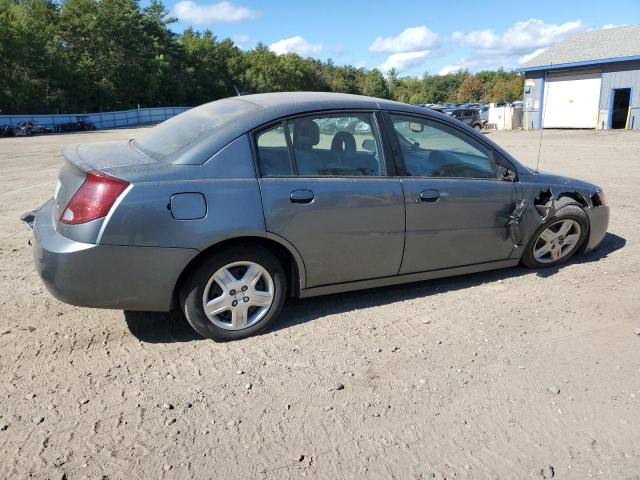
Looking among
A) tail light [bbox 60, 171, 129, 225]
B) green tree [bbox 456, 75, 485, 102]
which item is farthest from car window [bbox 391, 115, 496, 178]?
green tree [bbox 456, 75, 485, 102]

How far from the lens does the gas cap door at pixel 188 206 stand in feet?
11.0

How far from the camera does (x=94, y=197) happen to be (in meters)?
3.27

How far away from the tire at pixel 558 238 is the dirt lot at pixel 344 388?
34cm

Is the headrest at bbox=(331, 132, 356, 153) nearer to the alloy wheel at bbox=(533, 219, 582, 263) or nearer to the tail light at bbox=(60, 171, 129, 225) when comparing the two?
the tail light at bbox=(60, 171, 129, 225)

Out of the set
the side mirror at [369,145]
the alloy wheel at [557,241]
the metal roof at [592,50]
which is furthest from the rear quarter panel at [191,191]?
the metal roof at [592,50]

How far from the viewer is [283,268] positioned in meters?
3.91

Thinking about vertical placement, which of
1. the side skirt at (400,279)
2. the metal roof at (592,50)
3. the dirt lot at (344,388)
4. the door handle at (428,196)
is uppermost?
the metal roof at (592,50)

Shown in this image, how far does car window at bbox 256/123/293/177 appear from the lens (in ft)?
12.1

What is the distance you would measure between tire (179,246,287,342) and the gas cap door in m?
0.31

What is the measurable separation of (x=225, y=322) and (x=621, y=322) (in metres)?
3.06

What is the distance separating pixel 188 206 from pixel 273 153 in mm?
738

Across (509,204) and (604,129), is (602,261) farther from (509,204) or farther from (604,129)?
(604,129)

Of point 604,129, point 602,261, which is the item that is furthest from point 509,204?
point 604,129

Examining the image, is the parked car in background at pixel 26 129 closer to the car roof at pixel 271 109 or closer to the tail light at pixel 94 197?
the car roof at pixel 271 109
